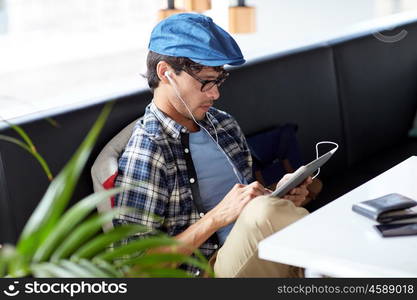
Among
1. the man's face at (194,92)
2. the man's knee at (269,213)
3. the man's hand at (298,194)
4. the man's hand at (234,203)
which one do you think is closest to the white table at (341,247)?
the man's knee at (269,213)

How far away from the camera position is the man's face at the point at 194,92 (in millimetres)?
2148

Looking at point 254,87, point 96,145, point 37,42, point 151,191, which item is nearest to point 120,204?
point 151,191

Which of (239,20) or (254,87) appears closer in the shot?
(254,87)

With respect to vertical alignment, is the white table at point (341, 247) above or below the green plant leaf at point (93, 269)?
below

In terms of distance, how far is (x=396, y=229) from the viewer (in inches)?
63.1

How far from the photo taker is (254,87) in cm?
273

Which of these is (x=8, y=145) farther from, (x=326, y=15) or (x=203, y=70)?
(x=326, y=15)

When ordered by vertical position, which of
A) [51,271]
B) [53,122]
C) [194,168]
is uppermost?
[51,271]

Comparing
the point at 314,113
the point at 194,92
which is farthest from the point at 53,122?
the point at 314,113

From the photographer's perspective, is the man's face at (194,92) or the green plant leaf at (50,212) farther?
the man's face at (194,92)

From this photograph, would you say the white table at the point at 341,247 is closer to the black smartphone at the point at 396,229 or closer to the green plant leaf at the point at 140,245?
the black smartphone at the point at 396,229

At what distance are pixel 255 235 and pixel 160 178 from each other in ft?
1.11

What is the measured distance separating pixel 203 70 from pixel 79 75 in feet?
8.10

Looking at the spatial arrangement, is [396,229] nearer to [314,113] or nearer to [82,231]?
[82,231]
